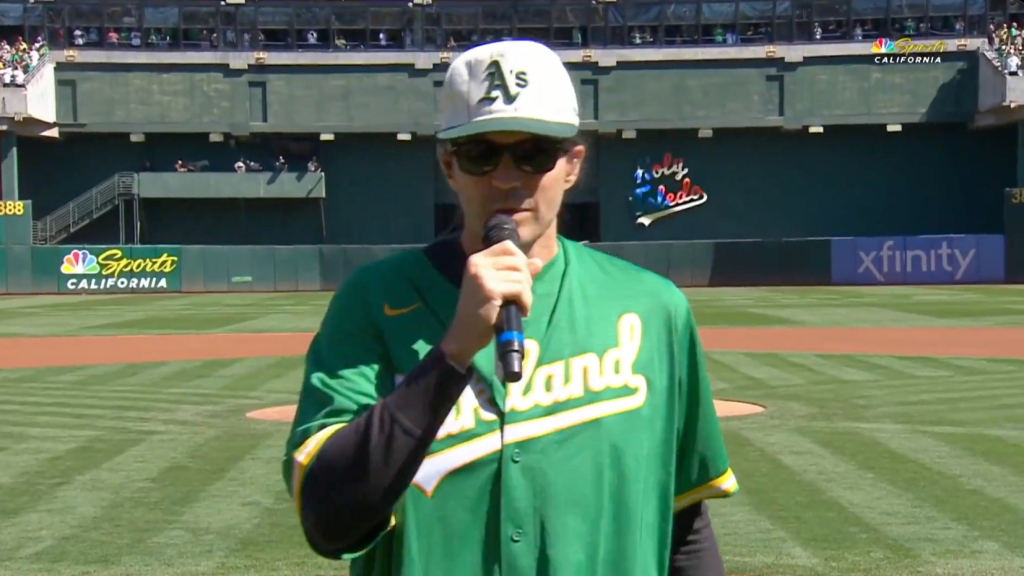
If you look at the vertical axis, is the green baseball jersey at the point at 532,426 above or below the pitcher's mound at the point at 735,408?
above

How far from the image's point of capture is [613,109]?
44.2 metres

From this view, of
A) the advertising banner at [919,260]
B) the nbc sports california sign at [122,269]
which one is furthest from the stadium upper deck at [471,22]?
the advertising banner at [919,260]

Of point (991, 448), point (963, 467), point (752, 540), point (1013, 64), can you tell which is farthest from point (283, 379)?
point (1013, 64)

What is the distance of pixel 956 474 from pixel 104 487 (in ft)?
18.9

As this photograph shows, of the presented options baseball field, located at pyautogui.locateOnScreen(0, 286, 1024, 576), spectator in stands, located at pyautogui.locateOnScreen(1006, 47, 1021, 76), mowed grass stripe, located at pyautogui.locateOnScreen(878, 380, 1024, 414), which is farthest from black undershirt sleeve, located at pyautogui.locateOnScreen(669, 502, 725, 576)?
spectator in stands, located at pyautogui.locateOnScreen(1006, 47, 1021, 76)

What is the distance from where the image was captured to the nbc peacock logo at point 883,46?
43688 mm

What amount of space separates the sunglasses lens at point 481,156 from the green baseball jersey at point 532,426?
0.21m

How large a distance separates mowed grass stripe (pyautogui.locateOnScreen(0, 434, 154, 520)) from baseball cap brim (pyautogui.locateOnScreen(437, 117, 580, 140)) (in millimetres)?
5709

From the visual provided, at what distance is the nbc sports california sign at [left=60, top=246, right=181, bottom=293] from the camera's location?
124ft

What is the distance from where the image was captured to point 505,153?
7.46ft

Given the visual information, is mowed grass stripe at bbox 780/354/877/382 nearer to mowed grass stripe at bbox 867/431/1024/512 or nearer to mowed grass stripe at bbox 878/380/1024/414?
mowed grass stripe at bbox 878/380/1024/414

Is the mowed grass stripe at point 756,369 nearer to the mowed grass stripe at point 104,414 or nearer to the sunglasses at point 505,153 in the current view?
the mowed grass stripe at point 104,414

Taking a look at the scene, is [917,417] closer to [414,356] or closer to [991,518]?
[991,518]

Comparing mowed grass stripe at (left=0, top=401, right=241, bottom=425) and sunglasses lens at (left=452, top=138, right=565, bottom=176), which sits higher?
sunglasses lens at (left=452, top=138, right=565, bottom=176)
